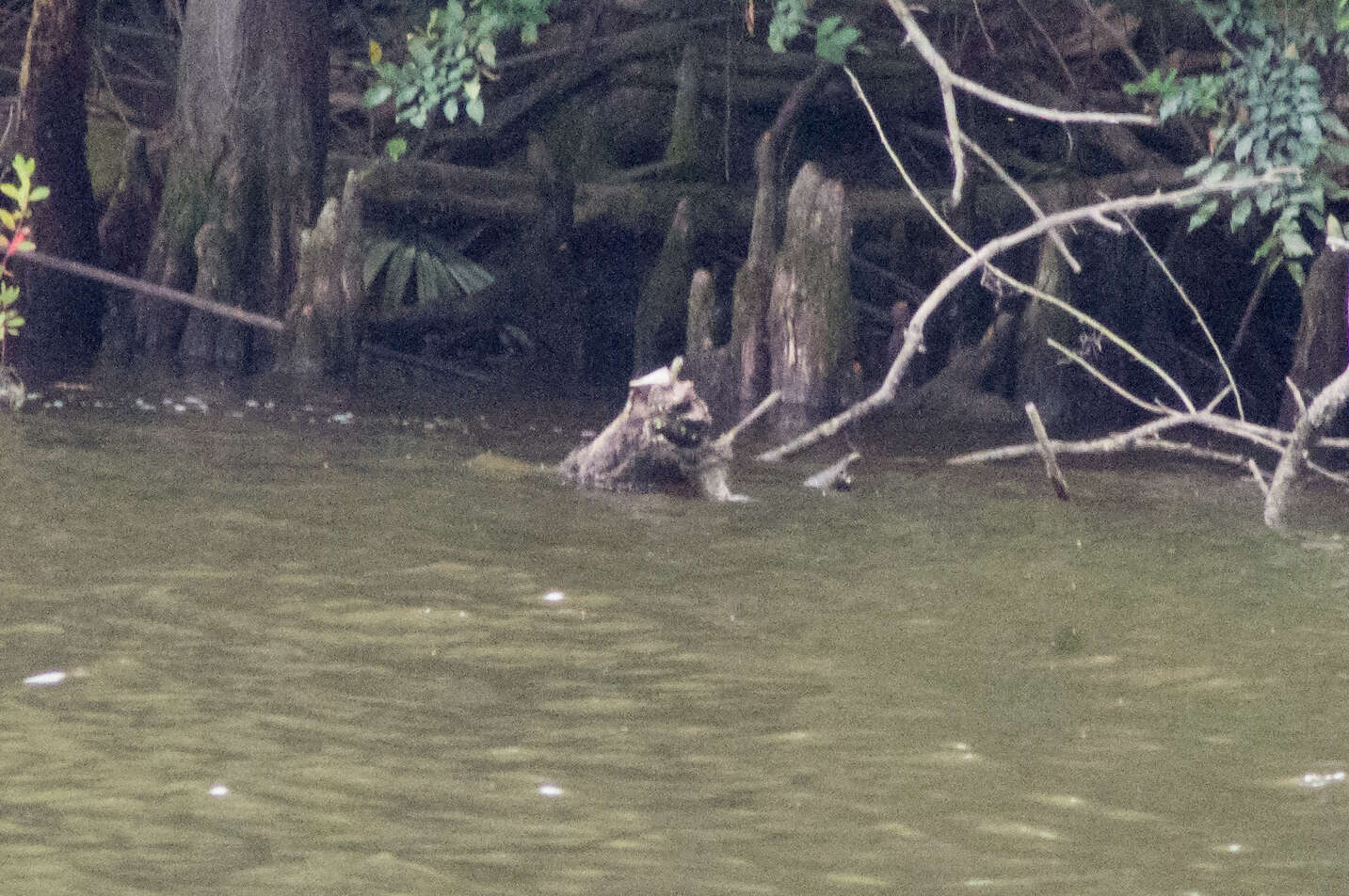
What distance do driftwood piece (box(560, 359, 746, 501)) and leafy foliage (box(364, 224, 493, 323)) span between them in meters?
6.47

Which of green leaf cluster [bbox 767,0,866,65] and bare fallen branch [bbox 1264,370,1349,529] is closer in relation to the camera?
bare fallen branch [bbox 1264,370,1349,529]

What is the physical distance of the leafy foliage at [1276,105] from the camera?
845 centimetres

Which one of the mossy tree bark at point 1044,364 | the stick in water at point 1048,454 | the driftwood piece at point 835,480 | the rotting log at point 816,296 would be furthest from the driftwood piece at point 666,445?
the mossy tree bark at point 1044,364

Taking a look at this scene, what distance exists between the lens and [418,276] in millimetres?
15258

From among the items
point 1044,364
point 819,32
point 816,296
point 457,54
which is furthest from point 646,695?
point 1044,364

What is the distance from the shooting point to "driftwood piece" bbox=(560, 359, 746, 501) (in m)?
8.30

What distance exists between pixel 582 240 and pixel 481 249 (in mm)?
1450

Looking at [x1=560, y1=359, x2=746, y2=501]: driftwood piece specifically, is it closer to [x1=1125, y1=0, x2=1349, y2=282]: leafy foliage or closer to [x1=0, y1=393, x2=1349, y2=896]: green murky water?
[x1=0, y1=393, x2=1349, y2=896]: green murky water

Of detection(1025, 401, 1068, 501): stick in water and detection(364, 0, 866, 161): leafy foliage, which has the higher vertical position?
detection(364, 0, 866, 161): leafy foliage

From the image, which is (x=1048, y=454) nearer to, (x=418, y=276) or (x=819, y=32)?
(x=819, y=32)

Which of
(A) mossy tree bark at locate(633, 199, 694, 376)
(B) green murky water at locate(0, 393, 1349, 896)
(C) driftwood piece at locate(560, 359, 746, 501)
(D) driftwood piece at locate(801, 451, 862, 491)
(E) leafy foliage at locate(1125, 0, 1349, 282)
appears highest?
(E) leafy foliage at locate(1125, 0, 1349, 282)

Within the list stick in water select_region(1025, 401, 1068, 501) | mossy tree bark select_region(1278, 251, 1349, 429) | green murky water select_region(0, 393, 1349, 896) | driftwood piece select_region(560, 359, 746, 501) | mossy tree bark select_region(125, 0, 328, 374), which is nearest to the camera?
green murky water select_region(0, 393, 1349, 896)

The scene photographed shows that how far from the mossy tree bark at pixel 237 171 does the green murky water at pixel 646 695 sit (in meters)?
5.09

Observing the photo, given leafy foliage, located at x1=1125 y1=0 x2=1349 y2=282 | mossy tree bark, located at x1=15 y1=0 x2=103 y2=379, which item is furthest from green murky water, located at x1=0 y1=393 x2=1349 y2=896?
mossy tree bark, located at x1=15 y1=0 x2=103 y2=379
